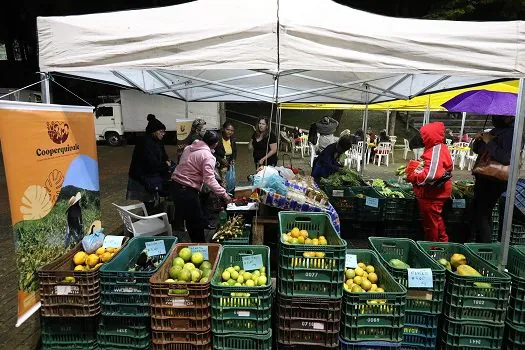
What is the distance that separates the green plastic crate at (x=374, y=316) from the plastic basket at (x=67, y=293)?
1907 mm

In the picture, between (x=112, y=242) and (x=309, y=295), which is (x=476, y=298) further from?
(x=112, y=242)

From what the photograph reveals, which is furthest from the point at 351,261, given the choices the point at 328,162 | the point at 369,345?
the point at 328,162

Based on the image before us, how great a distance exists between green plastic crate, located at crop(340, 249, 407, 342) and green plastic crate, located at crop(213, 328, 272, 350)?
58 centimetres

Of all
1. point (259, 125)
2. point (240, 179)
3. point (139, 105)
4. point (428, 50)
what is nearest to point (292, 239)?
point (428, 50)

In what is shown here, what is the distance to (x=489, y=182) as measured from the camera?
4.54 metres

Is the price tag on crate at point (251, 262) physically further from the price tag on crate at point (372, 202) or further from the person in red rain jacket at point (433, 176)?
the price tag on crate at point (372, 202)

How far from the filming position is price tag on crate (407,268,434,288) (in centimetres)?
280

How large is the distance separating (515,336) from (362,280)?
1.22 meters

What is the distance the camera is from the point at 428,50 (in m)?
2.81

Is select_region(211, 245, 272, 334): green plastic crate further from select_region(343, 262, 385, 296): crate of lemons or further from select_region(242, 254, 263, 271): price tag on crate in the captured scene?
select_region(343, 262, 385, 296): crate of lemons

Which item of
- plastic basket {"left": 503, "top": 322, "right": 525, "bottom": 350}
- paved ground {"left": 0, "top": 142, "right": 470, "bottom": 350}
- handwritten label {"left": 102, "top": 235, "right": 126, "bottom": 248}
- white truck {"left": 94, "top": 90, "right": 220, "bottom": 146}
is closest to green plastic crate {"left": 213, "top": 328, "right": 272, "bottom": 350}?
handwritten label {"left": 102, "top": 235, "right": 126, "bottom": 248}

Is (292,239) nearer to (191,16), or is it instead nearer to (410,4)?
(191,16)

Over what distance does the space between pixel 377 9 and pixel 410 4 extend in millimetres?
2114

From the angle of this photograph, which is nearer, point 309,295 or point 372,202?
point 309,295
